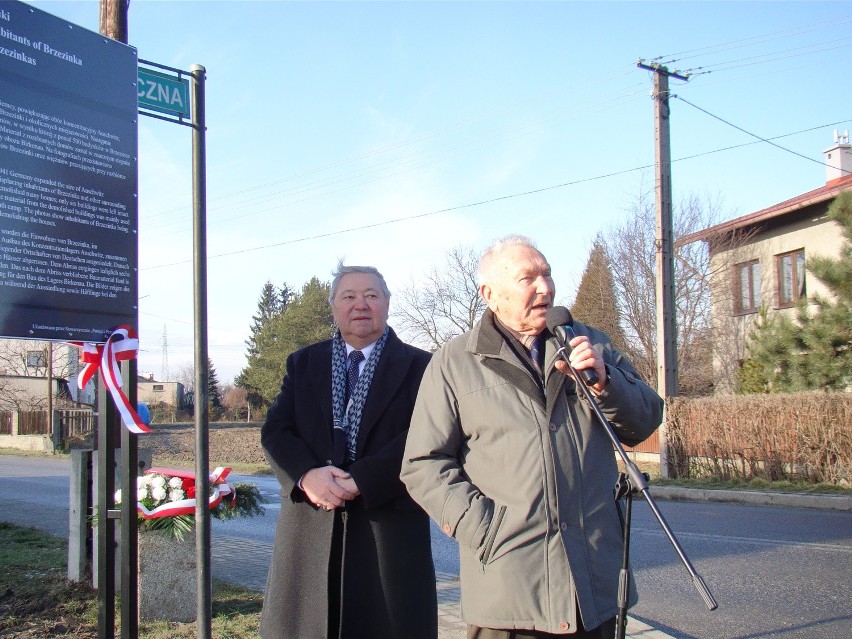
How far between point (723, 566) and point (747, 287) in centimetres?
2188

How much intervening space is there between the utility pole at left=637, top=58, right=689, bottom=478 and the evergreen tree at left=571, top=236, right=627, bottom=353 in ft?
50.2

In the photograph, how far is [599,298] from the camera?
A: 34.2 m

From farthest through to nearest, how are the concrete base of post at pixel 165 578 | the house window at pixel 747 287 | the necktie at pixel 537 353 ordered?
the house window at pixel 747 287 → the concrete base of post at pixel 165 578 → the necktie at pixel 537 353

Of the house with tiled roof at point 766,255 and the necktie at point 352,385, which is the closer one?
the necktie at point 352,385

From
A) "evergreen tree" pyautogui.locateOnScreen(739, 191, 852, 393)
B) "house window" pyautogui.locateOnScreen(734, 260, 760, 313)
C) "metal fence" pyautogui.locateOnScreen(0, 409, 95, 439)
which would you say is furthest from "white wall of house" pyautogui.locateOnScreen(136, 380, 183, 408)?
"evergreen tree" pyautogui.locateOnScreen(739, 191, 852, 393)

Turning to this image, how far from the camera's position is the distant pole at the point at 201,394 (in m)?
3.66

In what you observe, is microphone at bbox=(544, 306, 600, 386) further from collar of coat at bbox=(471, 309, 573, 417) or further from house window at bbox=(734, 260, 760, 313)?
house window at bbox=(734, 260, 760, 313)

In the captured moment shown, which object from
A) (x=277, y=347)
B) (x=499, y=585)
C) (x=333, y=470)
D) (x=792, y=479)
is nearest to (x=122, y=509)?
(x=333, y=470)

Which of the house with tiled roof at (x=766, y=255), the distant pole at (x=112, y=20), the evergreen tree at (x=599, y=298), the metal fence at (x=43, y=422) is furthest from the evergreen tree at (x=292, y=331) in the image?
the distant pole at (x=112, y=20)

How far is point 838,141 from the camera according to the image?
27.0 meters

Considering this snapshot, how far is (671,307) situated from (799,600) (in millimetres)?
11156

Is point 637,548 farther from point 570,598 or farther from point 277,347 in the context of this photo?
point 277,347

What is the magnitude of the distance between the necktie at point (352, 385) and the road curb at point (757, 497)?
901 centimetres

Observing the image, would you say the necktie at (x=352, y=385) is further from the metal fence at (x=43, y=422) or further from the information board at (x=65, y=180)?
the metal fence at (x=43, y=422)
